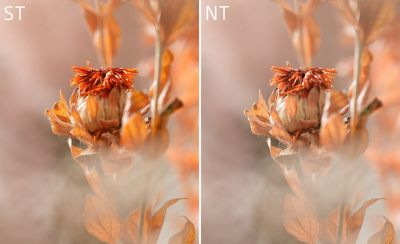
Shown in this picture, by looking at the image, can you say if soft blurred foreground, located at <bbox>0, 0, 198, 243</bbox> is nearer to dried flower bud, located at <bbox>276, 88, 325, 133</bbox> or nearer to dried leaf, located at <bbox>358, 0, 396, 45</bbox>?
dried flower bud, located at <bbox>276, 88, 325, 133</bbox>

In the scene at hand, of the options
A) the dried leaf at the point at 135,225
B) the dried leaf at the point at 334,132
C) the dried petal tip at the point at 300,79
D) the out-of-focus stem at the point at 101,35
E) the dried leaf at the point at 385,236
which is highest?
the out-of-focus stem at the point at 101,35

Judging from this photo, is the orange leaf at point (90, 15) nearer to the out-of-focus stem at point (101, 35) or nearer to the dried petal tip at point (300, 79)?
the out-of-focus stem at point (101, 35)

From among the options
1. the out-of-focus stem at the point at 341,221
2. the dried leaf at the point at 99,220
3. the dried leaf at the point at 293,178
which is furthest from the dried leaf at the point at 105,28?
the out-of-focus stem at the point at 341,221

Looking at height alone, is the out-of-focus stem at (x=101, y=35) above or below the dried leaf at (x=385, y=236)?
above

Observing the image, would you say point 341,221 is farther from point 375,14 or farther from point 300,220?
point 375,14

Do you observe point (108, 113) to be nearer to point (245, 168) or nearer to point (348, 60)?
point (245, 168)

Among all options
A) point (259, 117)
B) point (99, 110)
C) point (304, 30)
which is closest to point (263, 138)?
point (259, 117)
